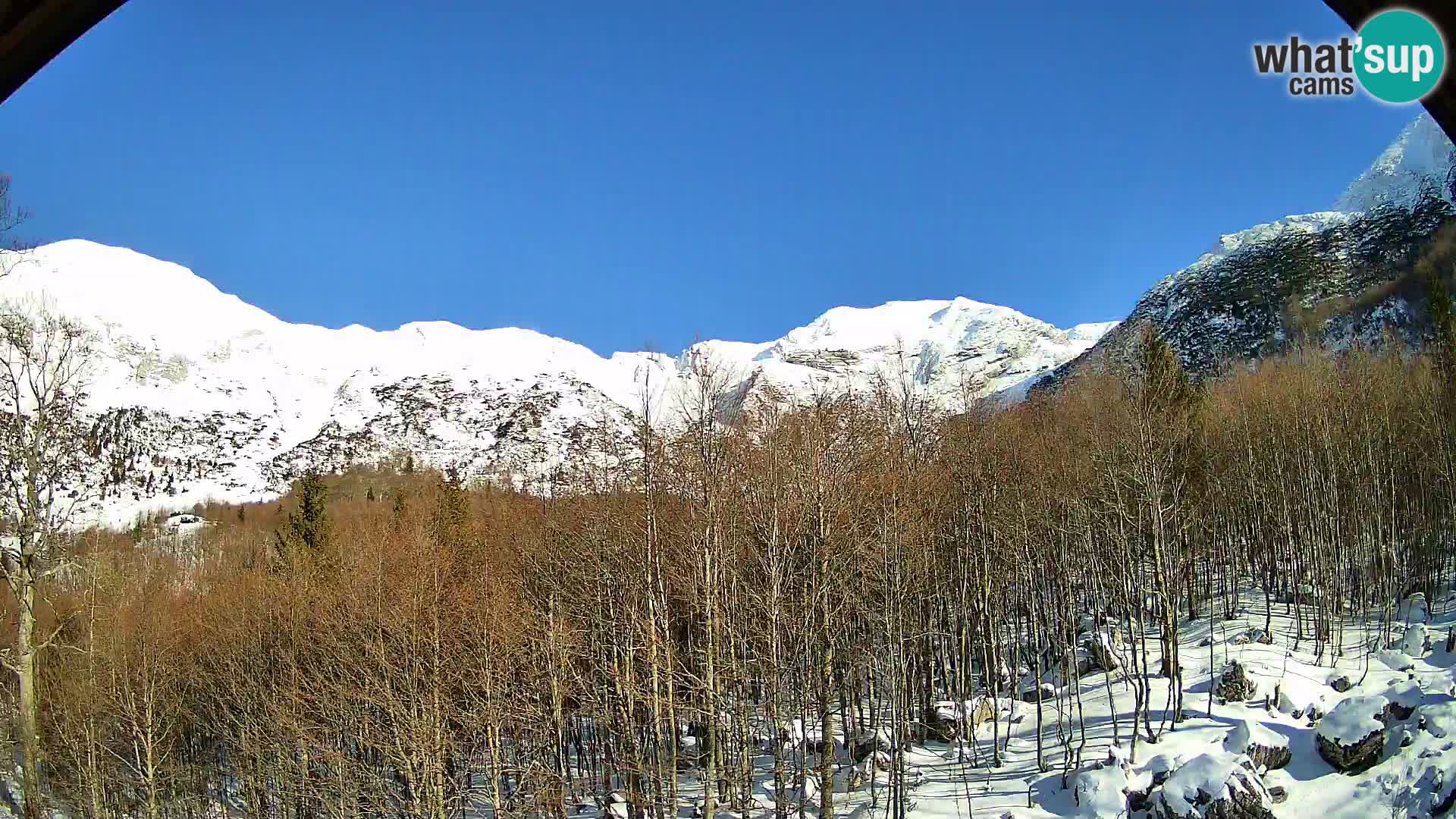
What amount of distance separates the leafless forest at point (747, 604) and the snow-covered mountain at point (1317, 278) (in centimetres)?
3285

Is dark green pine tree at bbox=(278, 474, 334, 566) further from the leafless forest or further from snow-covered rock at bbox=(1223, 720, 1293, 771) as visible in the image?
snow-covered rock at bbox=(1223, 720, 1293, 771)

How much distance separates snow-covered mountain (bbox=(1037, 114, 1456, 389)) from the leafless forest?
3285 centimetres

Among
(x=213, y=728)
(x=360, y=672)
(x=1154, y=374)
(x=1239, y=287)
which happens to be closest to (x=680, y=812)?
(x=360, y=672)

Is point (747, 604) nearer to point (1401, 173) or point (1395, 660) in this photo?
point (1395, 660)

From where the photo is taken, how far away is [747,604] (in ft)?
70.3

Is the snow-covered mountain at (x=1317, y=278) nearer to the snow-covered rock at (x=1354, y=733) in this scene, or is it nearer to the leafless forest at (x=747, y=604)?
the leafless forest at (x=747, y=604)

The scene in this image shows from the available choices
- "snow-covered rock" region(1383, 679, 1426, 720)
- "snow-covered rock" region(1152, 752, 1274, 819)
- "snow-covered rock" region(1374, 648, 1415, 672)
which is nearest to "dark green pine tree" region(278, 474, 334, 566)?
"snow-covered rock" region(1152, 752, 1274, 819)

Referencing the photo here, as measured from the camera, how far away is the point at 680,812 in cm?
2248

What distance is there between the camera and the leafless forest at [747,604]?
2002cm

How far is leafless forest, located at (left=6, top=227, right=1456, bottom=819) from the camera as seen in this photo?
20.0m

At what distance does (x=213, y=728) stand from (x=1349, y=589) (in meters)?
37.9

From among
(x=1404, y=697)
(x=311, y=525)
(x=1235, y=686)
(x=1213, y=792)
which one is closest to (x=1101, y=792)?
(x=1213, y=792)

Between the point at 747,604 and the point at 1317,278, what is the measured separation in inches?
3979

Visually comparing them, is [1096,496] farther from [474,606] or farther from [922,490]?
[474,606]
